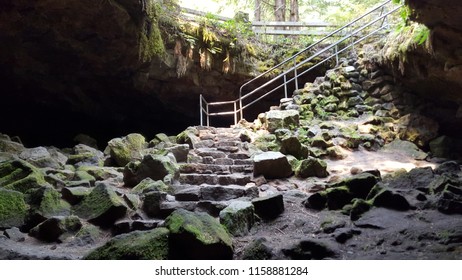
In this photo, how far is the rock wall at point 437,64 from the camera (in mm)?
3045

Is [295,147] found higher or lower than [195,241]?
higher

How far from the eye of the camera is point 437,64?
5.41 metres

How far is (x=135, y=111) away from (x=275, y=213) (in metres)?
7.41

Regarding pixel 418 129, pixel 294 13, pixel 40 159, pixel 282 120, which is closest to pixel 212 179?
pixel 40 159

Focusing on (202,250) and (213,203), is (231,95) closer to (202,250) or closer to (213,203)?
(213,203)

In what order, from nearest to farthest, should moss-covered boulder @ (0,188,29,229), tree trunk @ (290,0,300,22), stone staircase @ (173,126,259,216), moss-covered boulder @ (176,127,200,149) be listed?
moss-covered boulder @ (0,188,29,229) → stone staircase @ (173,126,259,216) → moss-covered boulder @ (176,127,200,149) → tree trunk @ (290,0,300,22)

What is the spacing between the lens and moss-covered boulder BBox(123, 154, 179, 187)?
4.58 meters

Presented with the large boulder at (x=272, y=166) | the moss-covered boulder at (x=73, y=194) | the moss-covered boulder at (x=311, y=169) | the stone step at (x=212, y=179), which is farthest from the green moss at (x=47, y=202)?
the moss-covered boulder at (x=311, y=169)

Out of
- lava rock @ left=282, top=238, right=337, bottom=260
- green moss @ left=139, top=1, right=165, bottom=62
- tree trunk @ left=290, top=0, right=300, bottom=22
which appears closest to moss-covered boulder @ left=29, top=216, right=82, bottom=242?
lava rock @ left=282, top=238, right=337, bottom=260

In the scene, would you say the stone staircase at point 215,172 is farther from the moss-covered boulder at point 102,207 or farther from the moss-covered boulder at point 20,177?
the moss-covered boulder at point 20,177

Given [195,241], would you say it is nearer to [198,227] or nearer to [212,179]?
[198,227]

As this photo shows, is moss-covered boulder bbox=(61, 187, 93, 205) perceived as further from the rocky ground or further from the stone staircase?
the stone staircase

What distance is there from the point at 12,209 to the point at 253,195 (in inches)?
98.1

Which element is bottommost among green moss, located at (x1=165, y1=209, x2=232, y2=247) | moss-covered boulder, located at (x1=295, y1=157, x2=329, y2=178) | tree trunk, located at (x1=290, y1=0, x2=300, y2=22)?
green moss, located at (x1=165, y1=209, x2=232, y2=247)
